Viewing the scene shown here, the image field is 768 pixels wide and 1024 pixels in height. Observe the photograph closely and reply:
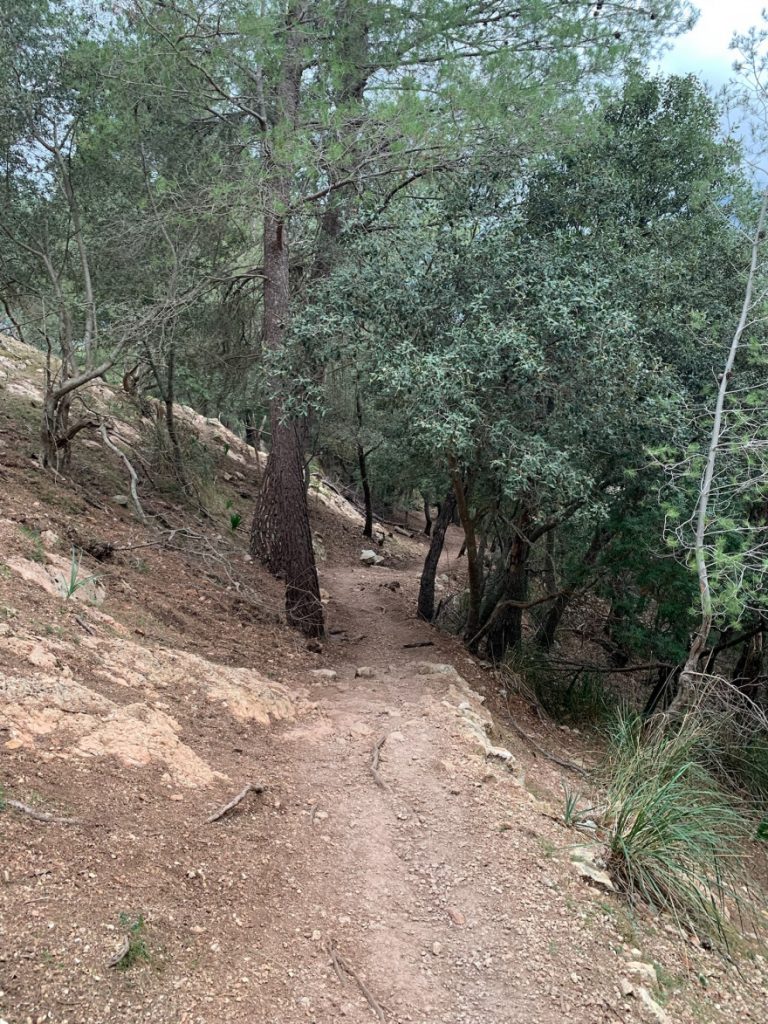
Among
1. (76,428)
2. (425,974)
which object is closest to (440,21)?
(76,428)

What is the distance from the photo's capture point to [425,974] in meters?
2.93

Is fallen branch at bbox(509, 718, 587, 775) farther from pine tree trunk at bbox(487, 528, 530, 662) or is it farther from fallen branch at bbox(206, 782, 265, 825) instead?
fallen branch at bbox(206, 782, 265, 825)

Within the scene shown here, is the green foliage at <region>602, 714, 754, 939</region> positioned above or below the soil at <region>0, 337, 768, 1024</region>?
above

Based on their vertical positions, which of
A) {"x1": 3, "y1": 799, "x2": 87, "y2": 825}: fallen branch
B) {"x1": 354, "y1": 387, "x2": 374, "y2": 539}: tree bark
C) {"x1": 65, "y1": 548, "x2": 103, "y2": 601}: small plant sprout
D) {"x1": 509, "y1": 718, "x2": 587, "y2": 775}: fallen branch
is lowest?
{"x1": 509, "y1": 718, "x2": 587, "y2": 775}: fallen branch

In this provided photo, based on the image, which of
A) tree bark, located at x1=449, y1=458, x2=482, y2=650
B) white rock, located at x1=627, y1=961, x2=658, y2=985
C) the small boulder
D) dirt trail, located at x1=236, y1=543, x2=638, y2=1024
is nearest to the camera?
dirt trail, located at x1=236, y1=543, x2=638, y2=1024

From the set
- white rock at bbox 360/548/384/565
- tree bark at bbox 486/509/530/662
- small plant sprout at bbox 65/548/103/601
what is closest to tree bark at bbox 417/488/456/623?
tree bark at bbox 486/509/530/662

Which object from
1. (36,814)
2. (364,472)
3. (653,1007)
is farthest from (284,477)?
(364,472)

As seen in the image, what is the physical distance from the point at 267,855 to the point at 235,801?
0.42 meters

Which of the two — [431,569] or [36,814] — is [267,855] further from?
[431,569]

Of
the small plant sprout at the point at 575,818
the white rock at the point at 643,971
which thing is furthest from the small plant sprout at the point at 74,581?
the white rock at the point at 643,971

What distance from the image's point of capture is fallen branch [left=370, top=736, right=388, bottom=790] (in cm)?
458

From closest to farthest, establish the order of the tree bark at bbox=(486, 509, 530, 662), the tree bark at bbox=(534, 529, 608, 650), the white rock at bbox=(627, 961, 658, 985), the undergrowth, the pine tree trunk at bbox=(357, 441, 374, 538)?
the white rock at bbox=(627, 961, 658, 985), the tree bark at bbox=(534, 529, 608, 650), the undergrowth, the tree bark at bbox=(486, 509, 530, 662), the pine tree trunk at bbox=(357, 441, 374, 538)

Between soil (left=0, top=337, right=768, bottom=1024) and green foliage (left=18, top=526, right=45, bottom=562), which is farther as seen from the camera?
green foliage (left=18, top=526, right=45, bottom=562)

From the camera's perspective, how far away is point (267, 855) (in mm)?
3455
